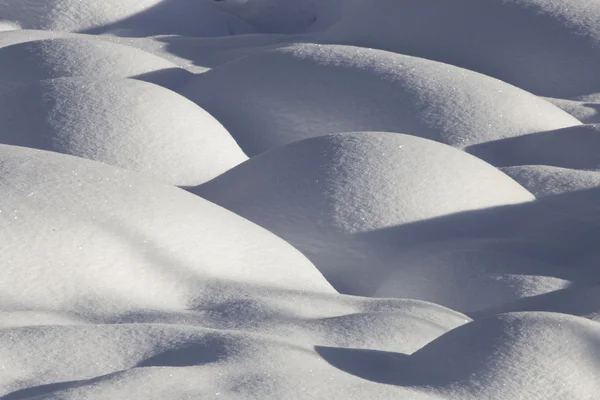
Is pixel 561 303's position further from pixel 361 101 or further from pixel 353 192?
pixel 361 101

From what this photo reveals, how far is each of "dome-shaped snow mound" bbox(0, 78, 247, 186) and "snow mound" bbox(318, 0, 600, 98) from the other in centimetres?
89

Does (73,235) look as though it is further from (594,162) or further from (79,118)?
(594,162)

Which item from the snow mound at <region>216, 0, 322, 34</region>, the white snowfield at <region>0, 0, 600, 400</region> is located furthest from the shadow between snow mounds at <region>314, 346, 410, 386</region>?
the snow mound at <region>216, 0, 322, 34</region>

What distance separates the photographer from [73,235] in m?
1.38

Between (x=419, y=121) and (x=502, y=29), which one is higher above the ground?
(x=502, y=29)

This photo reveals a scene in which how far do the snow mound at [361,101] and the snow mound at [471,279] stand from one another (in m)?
0.53

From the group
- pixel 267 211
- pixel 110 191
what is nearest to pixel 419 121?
pixel 267 211

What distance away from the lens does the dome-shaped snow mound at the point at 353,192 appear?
168 centimetres

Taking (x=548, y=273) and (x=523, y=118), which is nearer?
(x=548, y=273)

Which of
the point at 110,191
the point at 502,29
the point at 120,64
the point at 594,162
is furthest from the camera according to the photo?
the point at 502,29

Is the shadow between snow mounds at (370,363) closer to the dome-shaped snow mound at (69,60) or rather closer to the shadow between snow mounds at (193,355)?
the shadow between snow mounds at (193,355)

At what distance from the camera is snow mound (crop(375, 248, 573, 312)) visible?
1.59m

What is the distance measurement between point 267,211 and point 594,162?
76 cm

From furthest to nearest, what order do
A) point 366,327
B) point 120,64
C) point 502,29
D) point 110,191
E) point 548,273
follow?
point 502,29 → point 120,64 → point 548,273 → point 110,191 → point 366,327
